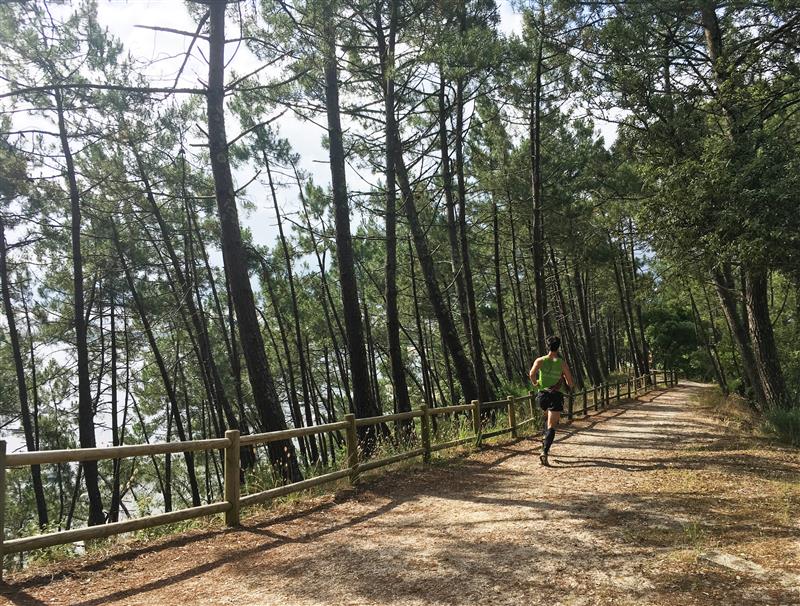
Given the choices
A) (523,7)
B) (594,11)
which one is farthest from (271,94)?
(594,11)

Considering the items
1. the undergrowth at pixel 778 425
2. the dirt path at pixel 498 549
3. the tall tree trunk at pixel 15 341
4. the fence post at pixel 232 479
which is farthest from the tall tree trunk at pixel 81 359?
the undergrowth at pixel 778 425

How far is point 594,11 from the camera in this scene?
34.5 feet

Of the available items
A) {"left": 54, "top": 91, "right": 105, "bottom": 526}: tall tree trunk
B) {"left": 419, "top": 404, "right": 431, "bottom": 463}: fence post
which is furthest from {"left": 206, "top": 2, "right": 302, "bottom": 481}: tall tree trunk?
{"left": 54, "top": 91, "right": 105, "bottom": 526}: tall tree trunk

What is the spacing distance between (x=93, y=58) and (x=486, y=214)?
13108mm

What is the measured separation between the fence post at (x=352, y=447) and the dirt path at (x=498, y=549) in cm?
30

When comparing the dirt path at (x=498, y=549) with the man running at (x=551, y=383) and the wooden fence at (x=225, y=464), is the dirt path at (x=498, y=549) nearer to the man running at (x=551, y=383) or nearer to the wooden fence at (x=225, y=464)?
the wooden fence at (x=225, y=464)

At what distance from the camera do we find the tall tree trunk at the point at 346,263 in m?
10.8

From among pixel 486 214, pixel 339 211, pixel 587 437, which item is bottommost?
pixel 587 437

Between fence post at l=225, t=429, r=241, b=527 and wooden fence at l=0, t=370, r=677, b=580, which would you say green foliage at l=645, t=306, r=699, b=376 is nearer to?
wooden fence at l=0, t=370, r=677, b=580

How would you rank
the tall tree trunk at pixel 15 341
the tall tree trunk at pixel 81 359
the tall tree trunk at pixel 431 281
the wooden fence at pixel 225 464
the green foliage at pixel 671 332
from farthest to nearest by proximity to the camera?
the green foliage at pixel 671 332, the tall tree trunk at pixel 15 341, the tall tree trunk at pixel 81 359, the tall tree trunk at pixel 431 281, the wooden fence at pixel 225 464

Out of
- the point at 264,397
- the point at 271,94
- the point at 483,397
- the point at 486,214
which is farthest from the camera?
the point at 486,214

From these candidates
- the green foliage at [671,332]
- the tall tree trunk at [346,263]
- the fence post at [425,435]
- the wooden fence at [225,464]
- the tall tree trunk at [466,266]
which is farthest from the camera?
the green foliage at [671,332]

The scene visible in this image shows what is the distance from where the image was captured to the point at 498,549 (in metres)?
4.25

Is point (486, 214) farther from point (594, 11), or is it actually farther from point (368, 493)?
point (368, 493)
